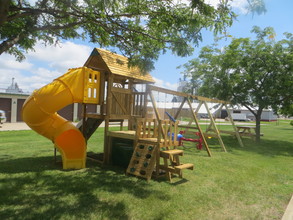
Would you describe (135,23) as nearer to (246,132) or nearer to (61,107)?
(61,107)

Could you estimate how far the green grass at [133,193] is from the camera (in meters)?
4.13

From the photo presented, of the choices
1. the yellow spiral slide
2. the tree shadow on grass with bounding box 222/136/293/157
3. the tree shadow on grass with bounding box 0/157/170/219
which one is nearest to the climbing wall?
the tree shadow on grass with bounding box 0/157/170/219

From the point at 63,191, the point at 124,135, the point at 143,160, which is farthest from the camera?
the point at 124,135

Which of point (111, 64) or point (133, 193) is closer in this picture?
point (133, 193)

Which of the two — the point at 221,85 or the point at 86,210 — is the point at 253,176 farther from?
the point at 221,85

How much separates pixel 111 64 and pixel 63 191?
4374 mm

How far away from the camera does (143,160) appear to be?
6438 millimetres

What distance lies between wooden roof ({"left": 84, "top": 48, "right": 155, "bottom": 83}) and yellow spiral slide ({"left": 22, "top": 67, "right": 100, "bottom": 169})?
0.76 m

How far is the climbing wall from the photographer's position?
20.5 feet

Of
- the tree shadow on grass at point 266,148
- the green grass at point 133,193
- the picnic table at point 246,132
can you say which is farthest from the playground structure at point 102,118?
the picnic table at point 246,132

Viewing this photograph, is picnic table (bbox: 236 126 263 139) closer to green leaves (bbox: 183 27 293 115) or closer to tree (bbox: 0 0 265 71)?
green leaves (bbox: 183 27 293 115)

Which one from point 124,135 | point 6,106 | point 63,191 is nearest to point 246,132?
point 124,135

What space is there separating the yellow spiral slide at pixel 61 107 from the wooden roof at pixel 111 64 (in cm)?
76

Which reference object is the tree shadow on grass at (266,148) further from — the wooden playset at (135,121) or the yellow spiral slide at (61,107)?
the yellow spiral slide at (61,107)
